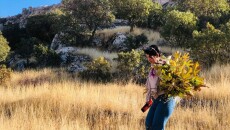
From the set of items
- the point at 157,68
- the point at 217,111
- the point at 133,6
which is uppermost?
the point at 133,6

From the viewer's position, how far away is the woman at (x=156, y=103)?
523 cm

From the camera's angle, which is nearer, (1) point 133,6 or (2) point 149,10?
(1) point 133,6

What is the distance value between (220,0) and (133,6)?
6397 millimetres

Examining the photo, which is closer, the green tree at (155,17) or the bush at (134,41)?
the bush at (134,41)

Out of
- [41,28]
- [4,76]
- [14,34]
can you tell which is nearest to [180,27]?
[4,76]

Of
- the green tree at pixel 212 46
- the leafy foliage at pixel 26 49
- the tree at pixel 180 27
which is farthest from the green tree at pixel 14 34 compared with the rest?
the green tree at pixel 212 46

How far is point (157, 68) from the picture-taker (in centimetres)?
529

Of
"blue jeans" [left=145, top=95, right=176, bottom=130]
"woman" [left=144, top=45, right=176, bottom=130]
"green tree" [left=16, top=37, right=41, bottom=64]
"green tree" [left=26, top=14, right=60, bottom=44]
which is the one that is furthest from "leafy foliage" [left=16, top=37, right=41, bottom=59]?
"blue jeans" [left=145, top=95, right=176, bottom=130]

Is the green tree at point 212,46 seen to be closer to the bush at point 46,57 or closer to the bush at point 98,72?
the bush at point 98,72

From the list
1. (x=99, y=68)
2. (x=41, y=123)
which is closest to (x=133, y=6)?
(x=99, y=68)

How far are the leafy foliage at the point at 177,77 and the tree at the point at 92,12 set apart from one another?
65.1 feet

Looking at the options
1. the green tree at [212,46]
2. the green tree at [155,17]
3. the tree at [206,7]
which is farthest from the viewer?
the green tree at [155,17]

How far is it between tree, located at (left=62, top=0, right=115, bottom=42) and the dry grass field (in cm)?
1373

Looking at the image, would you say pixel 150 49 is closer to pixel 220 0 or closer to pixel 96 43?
pixel 96 43
